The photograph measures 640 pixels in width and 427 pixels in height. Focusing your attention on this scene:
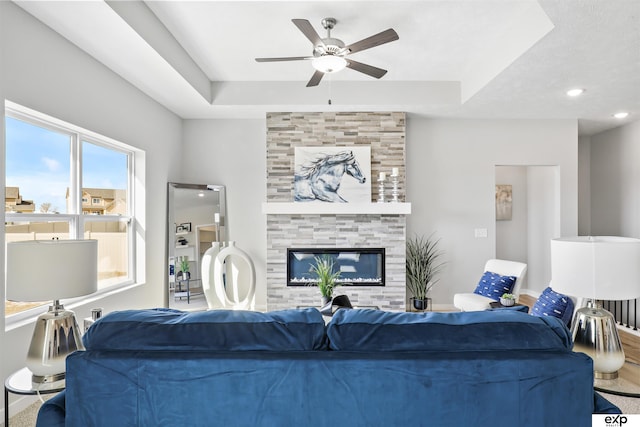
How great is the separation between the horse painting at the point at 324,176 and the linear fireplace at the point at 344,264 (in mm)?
662

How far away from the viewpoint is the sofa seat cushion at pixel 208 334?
1235 millimetres

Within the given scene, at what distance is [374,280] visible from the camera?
4.77m

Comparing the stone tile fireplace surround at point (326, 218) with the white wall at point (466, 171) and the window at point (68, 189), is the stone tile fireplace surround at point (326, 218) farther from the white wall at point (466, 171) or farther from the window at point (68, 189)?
the window at point (68, 189)

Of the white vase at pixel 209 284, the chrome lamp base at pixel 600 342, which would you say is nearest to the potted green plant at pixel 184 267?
the white vase at pixel 209 284

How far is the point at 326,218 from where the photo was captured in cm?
475

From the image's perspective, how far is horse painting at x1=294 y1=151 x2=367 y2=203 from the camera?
473 centimetres

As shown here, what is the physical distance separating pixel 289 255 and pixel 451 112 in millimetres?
2695

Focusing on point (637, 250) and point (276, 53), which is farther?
point (276, 53)

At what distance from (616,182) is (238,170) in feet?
17.4

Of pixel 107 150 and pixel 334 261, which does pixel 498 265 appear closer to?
pixel 334 261

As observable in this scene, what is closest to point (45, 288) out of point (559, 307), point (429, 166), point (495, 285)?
point (559, 307)

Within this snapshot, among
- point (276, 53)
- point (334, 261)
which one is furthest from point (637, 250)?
point (334, 261)

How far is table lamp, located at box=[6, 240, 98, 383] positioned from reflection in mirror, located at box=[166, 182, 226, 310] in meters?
3.04

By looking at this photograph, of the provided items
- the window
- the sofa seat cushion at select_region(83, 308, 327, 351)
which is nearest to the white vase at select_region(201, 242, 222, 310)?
the window
